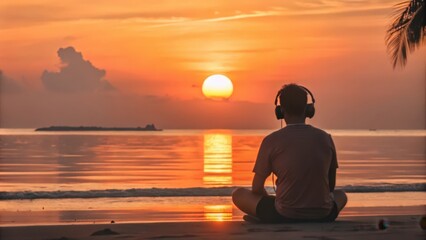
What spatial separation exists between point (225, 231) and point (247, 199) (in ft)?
3.10

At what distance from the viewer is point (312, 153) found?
9.27 meters

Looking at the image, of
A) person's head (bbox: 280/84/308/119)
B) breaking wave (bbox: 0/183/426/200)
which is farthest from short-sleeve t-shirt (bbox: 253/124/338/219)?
breaking wave (bbox: 0/183/426/200)

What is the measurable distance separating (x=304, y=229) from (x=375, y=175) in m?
27.6

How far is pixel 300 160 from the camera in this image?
9.27m

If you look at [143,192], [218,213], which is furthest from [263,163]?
[143,192]

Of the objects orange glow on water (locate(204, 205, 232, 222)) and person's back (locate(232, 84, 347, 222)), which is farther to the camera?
orange glow on water (locate(204, 205, 232, 222))

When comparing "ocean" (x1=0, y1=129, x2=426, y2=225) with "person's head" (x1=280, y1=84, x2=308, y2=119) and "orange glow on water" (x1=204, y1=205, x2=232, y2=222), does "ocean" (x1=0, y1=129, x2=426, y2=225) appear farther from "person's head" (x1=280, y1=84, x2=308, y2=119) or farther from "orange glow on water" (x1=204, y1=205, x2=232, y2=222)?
"person's head" (x1=280, y1=84, x2=308, y2=119)

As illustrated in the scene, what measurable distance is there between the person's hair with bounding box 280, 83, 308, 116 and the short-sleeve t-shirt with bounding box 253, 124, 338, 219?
1.19 ft

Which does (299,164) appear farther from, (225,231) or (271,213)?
(225,231)

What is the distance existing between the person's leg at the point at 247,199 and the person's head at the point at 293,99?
1.30 metres

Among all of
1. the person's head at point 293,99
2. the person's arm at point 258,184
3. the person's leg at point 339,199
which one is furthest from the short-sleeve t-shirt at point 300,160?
the person's leg at point 339,199

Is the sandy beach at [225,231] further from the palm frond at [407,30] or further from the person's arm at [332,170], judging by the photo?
the palm frond at [407,30]

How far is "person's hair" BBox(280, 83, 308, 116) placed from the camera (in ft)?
28.9

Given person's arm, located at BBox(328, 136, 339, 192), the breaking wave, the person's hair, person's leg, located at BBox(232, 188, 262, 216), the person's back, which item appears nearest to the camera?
the person's hair
